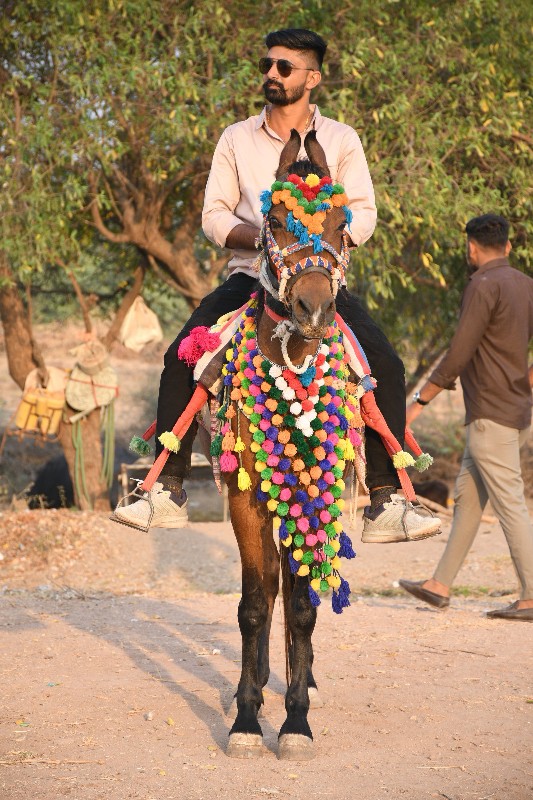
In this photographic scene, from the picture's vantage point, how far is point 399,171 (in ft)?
36.8

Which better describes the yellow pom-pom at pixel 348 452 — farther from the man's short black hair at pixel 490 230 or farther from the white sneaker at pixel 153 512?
the man's short black hair at pixel 490 230

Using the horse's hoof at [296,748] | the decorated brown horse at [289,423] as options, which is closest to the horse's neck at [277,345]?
the decorated brown horse at [289,423]

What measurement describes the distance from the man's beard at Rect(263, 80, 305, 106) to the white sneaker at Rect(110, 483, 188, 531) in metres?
1.78

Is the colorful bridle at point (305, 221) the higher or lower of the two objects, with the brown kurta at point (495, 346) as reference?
higher

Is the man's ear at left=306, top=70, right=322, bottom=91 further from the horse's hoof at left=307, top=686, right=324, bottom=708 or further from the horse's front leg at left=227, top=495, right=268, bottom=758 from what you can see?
the horse's hoof at left=307, top=686, right=324, bottom=708

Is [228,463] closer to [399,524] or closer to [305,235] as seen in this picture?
[399,524]

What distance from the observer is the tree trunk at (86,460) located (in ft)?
42.3

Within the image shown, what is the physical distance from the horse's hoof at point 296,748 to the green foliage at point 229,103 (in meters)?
6.79

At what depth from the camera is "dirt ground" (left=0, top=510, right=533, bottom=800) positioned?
436cm

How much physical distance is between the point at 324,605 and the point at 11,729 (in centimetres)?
359

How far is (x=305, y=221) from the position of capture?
4.07 metres

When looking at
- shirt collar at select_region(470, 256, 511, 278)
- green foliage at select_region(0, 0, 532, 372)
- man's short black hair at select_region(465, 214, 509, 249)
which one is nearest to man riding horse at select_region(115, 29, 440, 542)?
shirt collar at select_region(470, 256, 511, 278)

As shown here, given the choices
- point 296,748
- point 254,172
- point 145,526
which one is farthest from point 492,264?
point 296,748

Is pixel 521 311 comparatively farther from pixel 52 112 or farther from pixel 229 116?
pixel 52 112
